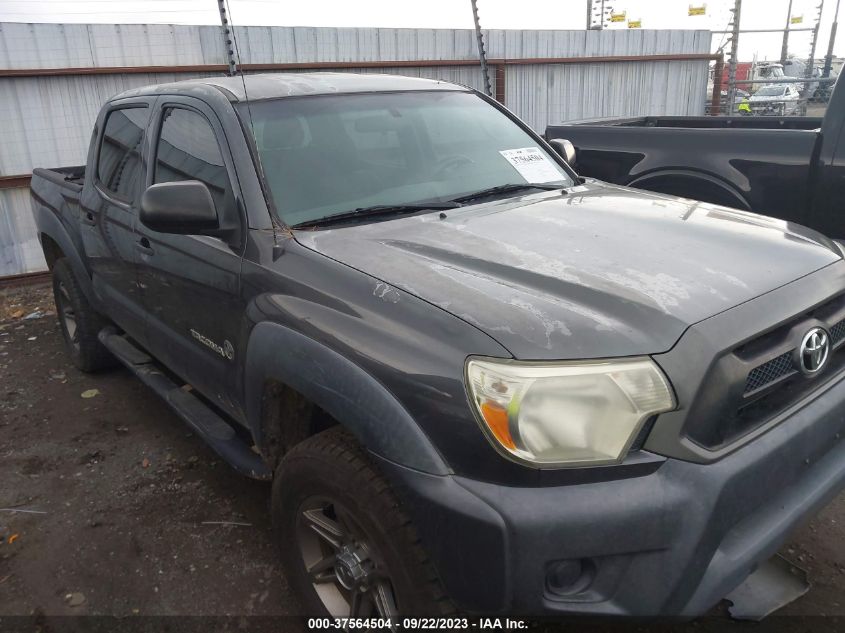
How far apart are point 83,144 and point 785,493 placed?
7393 millimetres

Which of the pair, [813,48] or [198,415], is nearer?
[198,415]

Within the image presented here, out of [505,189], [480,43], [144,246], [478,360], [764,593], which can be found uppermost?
[480,43]

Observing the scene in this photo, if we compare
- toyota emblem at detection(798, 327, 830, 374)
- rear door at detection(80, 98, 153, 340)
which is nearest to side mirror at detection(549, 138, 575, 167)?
toyota emblem at detection(798, 327, 830, 374)

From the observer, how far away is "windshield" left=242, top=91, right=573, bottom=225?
2.56 metres

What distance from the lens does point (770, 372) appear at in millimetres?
1817

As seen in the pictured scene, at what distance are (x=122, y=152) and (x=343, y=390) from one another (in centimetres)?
243

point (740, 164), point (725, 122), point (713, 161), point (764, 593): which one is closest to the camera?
point (764, 593)

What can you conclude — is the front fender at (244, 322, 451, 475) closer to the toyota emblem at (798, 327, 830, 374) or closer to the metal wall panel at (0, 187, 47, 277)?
the toyota emblem at (798, 327, 830, 374)

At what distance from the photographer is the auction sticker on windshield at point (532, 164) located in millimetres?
3071

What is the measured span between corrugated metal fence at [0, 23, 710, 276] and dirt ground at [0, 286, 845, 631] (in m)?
3.64

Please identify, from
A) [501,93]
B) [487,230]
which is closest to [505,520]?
[487,230]

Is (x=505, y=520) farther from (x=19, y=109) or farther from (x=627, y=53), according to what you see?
(x=627, y=53)

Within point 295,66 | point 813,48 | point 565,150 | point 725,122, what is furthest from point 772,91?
point 565,150

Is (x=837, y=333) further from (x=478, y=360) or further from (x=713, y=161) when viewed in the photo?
(x=713, y=161)
